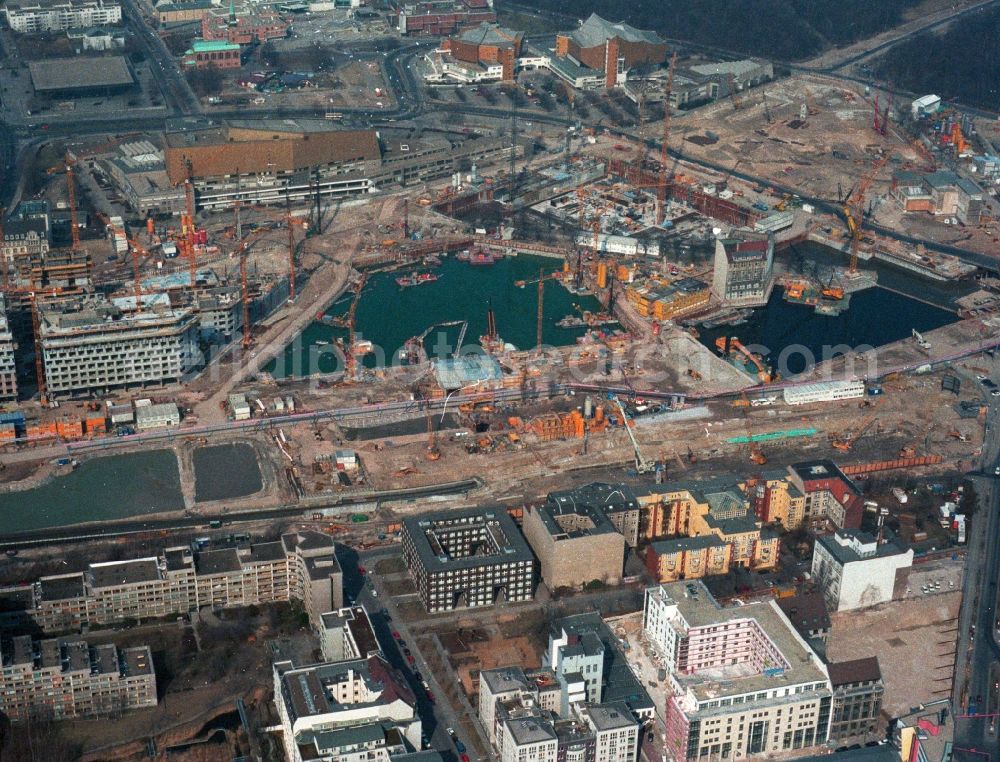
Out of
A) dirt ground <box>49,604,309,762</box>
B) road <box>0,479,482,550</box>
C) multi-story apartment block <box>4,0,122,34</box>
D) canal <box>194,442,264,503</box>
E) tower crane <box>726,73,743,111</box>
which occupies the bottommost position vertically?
dirt ground <box>49,604,309,762</box>

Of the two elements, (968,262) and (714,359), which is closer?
(714,359)

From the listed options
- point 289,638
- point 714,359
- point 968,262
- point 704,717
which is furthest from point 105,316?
point 968,262

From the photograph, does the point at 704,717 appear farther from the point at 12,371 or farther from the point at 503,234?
the point at 503,234

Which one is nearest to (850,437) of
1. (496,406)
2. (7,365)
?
(496,406)

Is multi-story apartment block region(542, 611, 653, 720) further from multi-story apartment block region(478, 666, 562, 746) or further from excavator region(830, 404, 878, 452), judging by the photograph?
excavator region(830, 404, 878, 452)

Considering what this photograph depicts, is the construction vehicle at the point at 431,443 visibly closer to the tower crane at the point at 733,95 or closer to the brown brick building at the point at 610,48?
the tower crane at the point at 733,95

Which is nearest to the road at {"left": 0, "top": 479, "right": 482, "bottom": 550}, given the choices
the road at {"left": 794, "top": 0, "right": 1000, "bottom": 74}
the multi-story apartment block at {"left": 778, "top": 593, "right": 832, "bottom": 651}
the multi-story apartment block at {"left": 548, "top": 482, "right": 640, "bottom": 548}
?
the multi-story apartment block at {"left": 548, "top": 482, "right": 640, "bottom": 548}

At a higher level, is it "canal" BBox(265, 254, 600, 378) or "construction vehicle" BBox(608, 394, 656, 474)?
"canal" BBox(265, 254, 600, 378)
